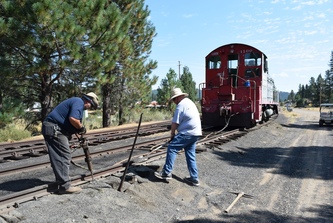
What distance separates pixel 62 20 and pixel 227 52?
828 centimetres

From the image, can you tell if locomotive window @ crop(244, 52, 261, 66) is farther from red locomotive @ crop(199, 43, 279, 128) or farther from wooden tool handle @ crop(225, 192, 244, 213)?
wooden tool handle @ crop(225, 192, 244, 213)

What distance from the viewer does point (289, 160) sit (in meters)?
9.22

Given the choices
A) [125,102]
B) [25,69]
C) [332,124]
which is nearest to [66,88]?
[25,69]

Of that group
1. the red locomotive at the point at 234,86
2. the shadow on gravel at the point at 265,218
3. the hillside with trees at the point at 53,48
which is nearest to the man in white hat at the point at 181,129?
the shadow on gravel at the point at 265,218

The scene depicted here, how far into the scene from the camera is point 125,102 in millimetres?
22812

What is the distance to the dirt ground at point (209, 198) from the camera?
4340 mm

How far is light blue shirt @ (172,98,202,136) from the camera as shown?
593 centimetres

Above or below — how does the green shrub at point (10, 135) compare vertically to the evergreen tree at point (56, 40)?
below

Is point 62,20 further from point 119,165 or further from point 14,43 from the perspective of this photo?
point 119,165

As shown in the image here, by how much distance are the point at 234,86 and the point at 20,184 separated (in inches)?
461

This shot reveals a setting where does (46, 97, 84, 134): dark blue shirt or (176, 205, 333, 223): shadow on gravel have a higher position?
(46, 97, 84, 134): dark blue shirt

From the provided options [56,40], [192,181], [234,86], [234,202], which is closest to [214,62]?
[234,86]

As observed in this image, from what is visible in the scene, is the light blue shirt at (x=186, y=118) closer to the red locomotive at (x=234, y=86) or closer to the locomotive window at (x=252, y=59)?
the red locomotive at (x=234, y=86)

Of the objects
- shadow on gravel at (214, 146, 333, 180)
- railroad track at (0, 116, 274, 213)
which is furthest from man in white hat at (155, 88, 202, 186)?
shadow on gravel at (214, 146, 333, 180)
